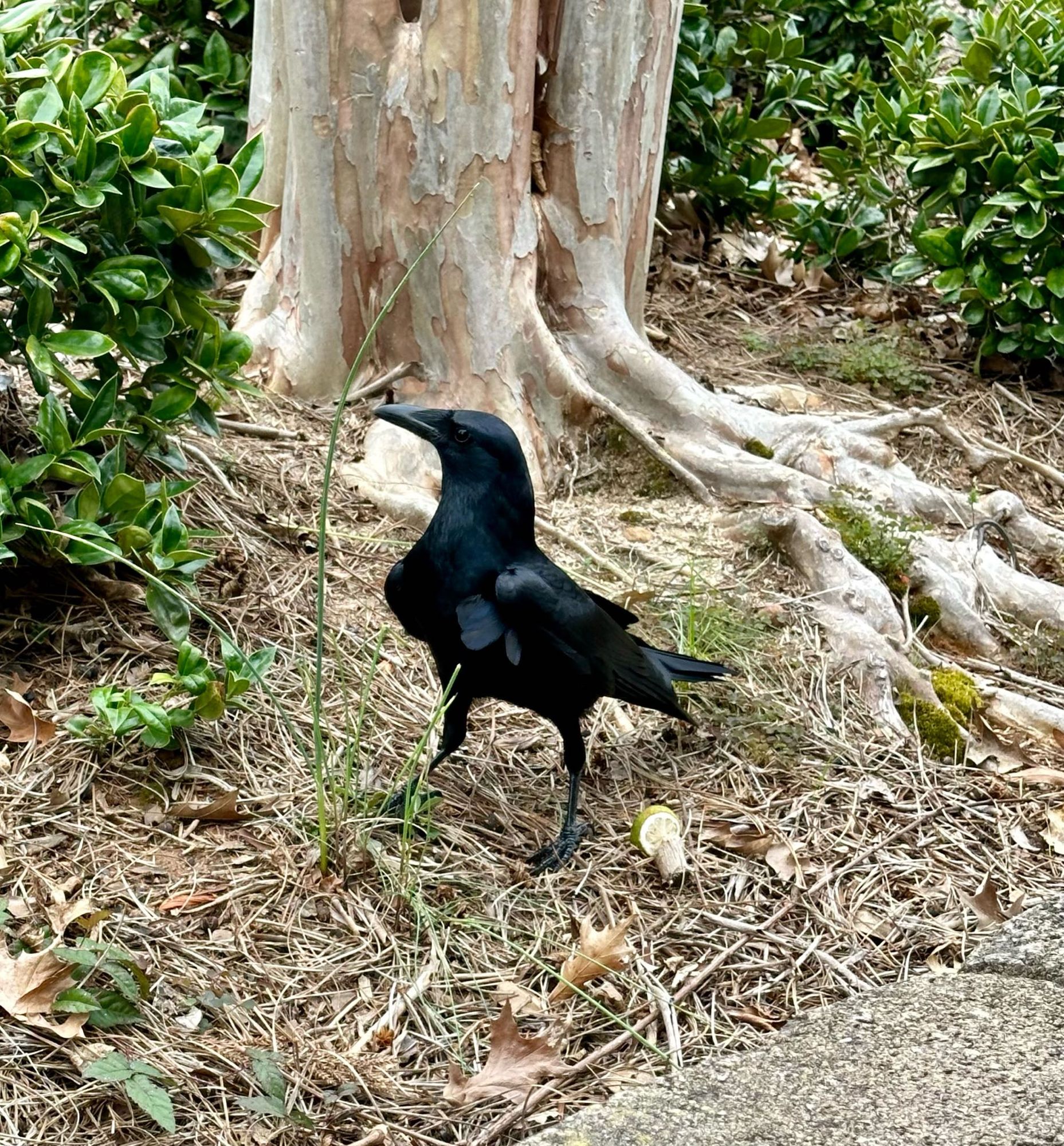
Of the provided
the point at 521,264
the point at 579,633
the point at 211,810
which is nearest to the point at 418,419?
the point at 579,633

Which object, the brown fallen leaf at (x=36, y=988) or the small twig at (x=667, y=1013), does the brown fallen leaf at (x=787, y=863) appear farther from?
the brown fallen leaf at (x=36, y=988)

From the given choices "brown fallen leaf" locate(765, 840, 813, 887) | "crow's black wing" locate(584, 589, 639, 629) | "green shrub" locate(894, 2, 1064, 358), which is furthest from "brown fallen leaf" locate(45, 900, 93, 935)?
"green shrub" locate(894, 2, 1064, 358)

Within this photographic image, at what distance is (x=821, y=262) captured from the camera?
20.5ft

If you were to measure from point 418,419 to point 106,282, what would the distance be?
761 millimetres

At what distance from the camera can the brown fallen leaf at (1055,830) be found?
10.6 ft

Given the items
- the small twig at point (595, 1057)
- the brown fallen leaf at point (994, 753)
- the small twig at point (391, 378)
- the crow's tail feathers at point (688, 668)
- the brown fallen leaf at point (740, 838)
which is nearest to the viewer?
the small twig at point (595, 1057)

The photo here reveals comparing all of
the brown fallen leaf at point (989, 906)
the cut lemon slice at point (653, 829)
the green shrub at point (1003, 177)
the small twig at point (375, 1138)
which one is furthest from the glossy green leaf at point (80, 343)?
the green shrub at point (1003, 177)

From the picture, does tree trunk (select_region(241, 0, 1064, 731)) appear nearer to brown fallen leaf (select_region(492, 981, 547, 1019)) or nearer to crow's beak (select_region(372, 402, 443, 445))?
crow's beak (select_region(372, 402, 443, 445))

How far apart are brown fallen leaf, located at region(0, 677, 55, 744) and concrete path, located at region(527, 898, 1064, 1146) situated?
151 centimetres

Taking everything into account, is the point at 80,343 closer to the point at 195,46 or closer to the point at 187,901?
the point at 187,901

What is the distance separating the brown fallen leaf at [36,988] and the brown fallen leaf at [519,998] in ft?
2.57

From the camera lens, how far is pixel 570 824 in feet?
10.3

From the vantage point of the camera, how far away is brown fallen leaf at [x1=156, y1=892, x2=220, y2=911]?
2.69m

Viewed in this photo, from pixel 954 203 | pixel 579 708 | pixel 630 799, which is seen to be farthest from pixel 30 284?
pixel 954 203
